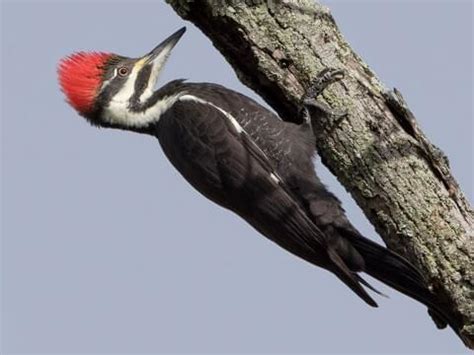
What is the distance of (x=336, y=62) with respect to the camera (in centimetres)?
388

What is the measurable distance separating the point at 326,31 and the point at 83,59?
5.74 ft

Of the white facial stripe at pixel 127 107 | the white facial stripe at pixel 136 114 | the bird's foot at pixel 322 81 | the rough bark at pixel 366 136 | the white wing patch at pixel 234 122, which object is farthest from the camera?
the white facial stripe at pixel 127 107

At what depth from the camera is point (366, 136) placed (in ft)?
Result: 12.4

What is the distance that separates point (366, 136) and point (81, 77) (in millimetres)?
2011

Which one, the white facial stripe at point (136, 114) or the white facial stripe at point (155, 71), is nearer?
the white facial stripe at point (136, 114)

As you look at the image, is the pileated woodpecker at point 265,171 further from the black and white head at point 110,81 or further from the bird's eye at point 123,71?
the bird's eye at point 123,71


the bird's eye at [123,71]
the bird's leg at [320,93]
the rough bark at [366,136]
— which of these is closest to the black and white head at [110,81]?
the bird's eye at [123,71]

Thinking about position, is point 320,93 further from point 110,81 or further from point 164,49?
point 110,81

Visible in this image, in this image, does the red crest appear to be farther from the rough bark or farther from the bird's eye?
the rough bark

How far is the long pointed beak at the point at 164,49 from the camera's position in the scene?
4816 mm

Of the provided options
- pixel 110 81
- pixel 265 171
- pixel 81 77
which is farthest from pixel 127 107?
pixel 265 171

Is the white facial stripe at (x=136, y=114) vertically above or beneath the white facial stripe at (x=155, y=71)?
beneath

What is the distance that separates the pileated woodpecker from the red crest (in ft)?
0.92

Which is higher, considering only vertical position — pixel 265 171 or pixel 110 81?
pixel 110 81
